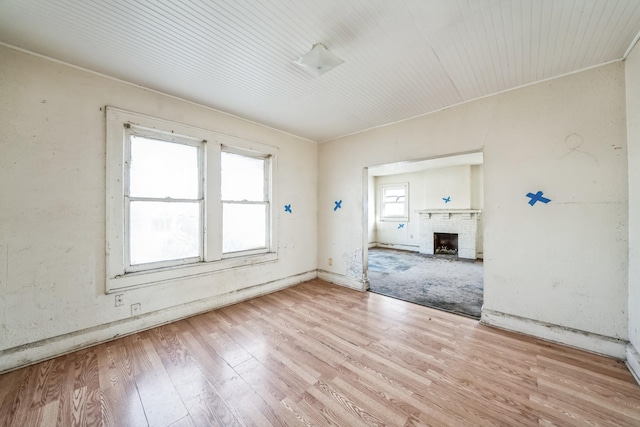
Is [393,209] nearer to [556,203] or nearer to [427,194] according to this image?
[427,194]

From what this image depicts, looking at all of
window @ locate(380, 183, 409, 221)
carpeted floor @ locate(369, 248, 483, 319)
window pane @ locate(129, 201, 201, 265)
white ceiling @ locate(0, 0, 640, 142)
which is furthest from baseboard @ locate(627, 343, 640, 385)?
window @ locate(380, 183, 409, 221)

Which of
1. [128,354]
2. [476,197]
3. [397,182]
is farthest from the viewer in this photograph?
[397,182]

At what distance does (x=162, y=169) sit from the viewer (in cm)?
269

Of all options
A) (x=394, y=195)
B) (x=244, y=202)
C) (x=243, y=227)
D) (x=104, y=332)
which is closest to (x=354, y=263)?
(x=243, y=227)

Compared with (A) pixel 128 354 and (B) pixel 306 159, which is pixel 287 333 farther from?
(B) pixel 306 159

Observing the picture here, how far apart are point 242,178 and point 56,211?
74.9 inches

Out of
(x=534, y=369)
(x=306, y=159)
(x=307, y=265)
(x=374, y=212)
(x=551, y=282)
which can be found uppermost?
(x=306, y=159)

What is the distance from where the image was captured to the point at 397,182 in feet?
26.2

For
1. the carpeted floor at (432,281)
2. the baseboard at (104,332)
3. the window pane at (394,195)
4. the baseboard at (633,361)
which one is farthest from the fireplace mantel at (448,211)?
the baseboard at (104,332)

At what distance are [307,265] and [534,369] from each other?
10.3ft

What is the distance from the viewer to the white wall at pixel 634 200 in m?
1.79

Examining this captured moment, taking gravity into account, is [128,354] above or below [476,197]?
below

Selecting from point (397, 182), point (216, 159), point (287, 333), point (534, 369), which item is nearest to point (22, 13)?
point (216, 159)

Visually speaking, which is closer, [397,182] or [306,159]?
[306,159]
